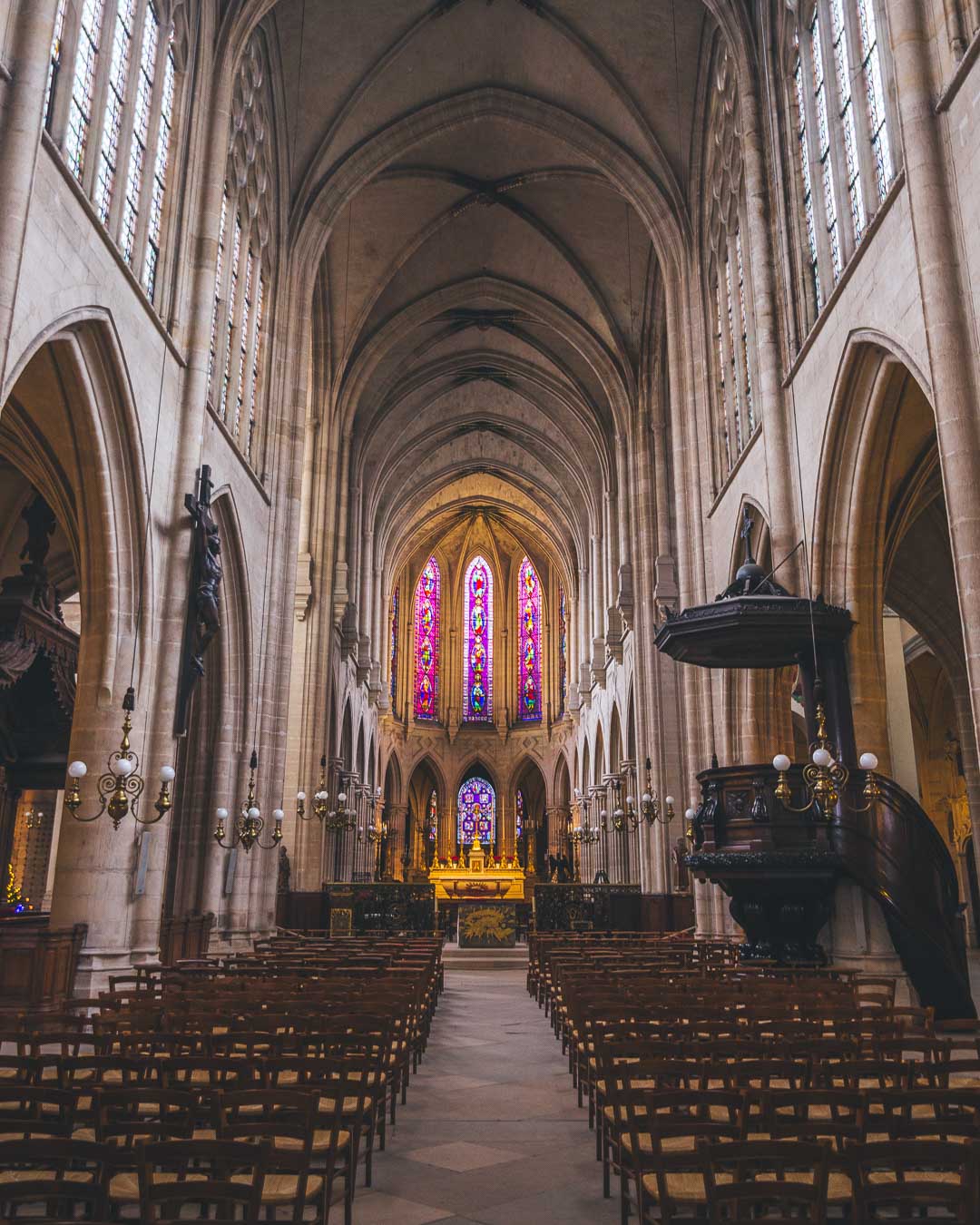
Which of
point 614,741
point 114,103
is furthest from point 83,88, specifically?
point 614,741

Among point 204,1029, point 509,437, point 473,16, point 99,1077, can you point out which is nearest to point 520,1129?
point 204,1029

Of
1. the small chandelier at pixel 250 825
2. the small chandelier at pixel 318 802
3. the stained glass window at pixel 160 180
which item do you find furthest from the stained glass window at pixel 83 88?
the small chandelier at pixel 318 802

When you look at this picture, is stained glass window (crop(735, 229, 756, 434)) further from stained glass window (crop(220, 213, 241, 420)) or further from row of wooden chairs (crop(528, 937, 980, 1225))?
row of wooden chairs (crop(528, 937, 980, 1225))

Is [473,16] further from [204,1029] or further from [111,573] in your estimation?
[204,1029]

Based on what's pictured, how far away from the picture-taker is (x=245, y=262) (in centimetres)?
2047

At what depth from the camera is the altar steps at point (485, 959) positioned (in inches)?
978

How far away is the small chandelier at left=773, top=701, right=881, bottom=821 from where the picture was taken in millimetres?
11062

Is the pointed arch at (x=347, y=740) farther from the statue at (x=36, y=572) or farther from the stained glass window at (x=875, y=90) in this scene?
the stained glass window at (x=875, y=90)

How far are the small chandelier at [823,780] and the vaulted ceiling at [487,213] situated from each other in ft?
49.3

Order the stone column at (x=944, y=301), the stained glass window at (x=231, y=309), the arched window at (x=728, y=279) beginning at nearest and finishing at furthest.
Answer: the stone column at (x=944, y=301) < the stained glass window at (x=231, y=309) < the arched window at (x=728, y=279)

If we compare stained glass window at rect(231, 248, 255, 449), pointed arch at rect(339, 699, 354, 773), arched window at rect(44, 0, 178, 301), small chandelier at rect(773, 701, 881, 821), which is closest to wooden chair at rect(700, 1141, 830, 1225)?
small chandelier at rect(773, 701, 881, 821)

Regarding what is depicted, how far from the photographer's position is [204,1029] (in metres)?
6.74

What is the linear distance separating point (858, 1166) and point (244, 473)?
18.0 metres

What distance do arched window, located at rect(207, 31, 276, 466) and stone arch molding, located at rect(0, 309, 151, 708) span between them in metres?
3.83
